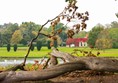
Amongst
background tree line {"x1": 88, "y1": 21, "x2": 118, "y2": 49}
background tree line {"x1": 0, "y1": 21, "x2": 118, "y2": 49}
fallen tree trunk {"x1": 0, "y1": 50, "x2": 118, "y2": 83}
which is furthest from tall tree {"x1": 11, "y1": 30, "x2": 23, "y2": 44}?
fallen tree trunk {"x1": 0, "y1": 50, "x2": 118, "y2": 83}

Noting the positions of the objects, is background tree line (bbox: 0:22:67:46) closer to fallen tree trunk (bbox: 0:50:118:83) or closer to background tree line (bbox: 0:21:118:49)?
background tree line (bbox: 0:21:118:49)

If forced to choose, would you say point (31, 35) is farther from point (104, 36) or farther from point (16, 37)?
point (104, 36)

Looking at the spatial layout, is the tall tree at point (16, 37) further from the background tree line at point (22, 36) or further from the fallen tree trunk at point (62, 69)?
the fallen tree trunk at point (62, 69)

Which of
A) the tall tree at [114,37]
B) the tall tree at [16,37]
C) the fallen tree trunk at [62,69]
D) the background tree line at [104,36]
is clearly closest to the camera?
the fallen tree trunk at [62,69]

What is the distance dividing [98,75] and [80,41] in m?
73.5

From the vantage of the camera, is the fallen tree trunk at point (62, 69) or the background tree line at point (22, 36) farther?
the background tree line at point (22, 36)

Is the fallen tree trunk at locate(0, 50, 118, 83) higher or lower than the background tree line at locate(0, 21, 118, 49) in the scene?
lower

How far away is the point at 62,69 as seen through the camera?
277 inches

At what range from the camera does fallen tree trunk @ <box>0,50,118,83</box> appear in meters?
6.79

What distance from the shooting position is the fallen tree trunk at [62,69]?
22.3ft

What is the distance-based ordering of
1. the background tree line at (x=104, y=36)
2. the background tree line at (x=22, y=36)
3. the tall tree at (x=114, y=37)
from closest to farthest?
the background tree line at (x=104, y=36), the tall tree at (x=114, y=37), the background tree line at (x=22, y=36)

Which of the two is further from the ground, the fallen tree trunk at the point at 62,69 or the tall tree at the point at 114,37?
the tall tree at the point at 114,37

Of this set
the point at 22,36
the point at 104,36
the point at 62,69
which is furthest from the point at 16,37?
the point at 62,69

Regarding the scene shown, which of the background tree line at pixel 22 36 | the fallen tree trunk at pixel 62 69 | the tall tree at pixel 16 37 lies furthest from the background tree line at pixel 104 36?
the fallen tree trunk at pixel 62 69
